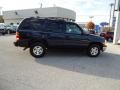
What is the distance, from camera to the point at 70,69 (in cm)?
673

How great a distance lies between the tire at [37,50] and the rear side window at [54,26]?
861 millimetres

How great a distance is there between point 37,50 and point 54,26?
147 cm

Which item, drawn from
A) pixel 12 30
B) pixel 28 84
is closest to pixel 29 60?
pixel 28 84

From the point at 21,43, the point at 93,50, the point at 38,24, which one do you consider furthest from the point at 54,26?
the point at 93,50

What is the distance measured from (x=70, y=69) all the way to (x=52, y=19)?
3150mm

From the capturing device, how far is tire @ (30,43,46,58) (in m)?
8.37

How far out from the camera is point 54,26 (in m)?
8.64

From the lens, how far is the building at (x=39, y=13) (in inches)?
1582

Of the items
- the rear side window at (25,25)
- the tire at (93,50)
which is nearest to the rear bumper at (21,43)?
the rear side window at (25,25)

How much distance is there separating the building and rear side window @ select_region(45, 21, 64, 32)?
30.9 metres

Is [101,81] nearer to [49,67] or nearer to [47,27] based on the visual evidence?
[49,67]

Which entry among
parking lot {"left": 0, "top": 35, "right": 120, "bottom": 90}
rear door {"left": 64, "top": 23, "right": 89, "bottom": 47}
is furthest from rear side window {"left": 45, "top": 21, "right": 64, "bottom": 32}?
parking lot {"left": 0, "top": 35, "right": 120, "bottom": 90}

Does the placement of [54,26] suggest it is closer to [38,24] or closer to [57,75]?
[38,24]

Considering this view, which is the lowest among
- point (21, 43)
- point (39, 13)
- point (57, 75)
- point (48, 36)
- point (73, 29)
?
point (57, 75)
